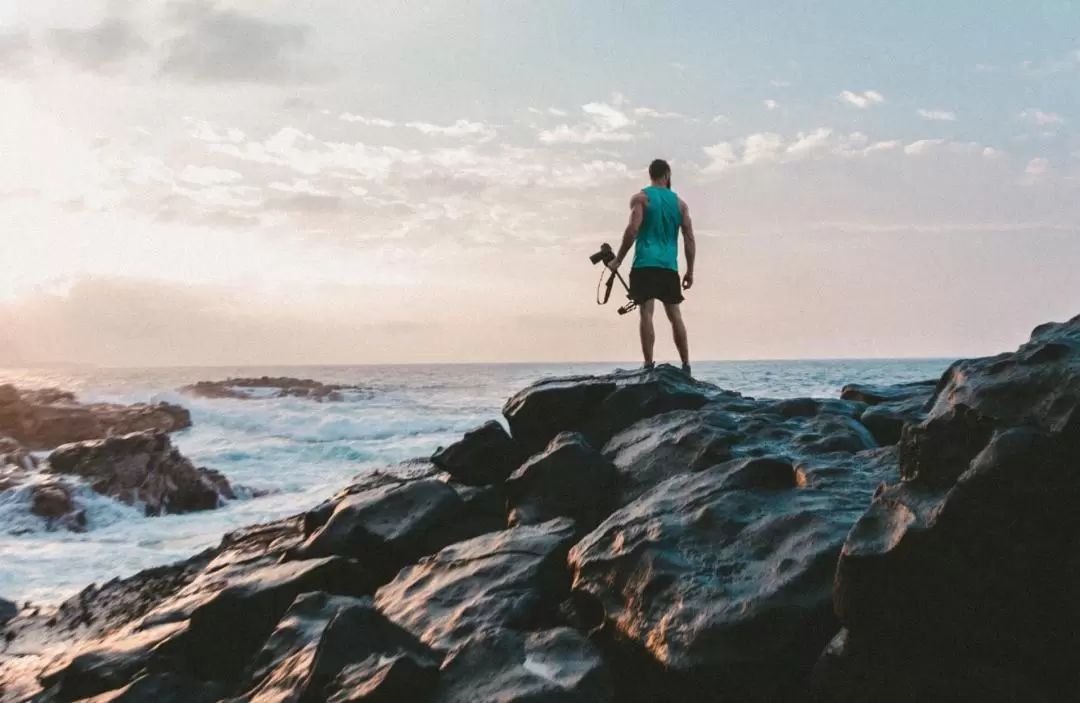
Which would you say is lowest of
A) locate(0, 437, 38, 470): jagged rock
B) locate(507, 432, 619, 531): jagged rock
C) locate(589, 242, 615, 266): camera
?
locate(0, 437, 38, 470): jagged rock

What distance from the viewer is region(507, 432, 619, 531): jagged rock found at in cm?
553

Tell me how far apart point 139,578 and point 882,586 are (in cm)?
688

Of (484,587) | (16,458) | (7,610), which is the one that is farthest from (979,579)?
(16,458)

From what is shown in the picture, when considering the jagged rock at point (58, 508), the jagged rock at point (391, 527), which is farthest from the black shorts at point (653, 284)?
the jagged rock at point (58, 508)

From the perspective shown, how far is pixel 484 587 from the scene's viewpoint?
173 inches

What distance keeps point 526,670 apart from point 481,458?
3594mm

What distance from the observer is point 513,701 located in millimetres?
3281

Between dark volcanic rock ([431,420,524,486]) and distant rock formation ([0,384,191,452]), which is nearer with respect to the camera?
dark volcanic rock ([431,420,524,486])

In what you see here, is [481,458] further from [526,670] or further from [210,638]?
[526,670]

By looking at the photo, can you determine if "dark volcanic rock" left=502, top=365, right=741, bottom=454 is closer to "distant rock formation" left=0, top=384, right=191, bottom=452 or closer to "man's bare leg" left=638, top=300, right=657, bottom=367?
"man's bare leg" left=638, top=300, right=657, bottom=367

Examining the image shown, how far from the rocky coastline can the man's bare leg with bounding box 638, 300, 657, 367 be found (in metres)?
2.26

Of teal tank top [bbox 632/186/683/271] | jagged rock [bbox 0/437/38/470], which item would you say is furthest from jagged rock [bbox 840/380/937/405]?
jagged rock [bbox 0/437/38/470]

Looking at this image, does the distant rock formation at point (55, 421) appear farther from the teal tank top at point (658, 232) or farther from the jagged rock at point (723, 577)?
the jagged rock at point (723, 577)

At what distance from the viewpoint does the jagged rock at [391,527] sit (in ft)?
18.5
